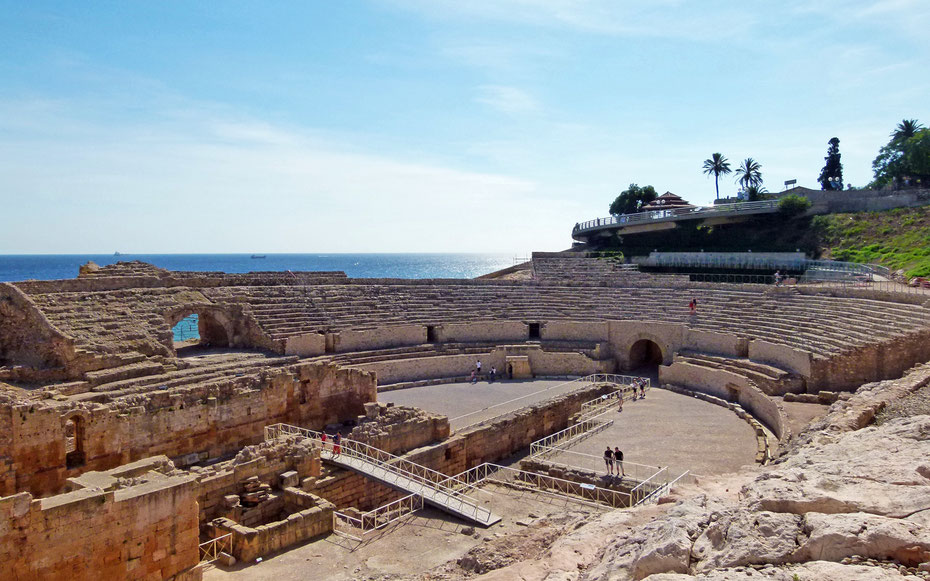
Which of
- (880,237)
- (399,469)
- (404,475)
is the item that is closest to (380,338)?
(404,475)

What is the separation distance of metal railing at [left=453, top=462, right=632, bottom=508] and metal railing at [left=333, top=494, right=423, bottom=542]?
152 cm

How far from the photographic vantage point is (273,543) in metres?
13.9

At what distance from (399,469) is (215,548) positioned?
499 centimetres

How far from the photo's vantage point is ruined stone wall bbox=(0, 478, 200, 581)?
10898 mm

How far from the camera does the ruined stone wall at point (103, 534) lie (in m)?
10.9

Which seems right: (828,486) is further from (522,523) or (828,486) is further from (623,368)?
(623,368)

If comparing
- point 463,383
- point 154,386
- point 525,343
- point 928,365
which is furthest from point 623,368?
point 154,386

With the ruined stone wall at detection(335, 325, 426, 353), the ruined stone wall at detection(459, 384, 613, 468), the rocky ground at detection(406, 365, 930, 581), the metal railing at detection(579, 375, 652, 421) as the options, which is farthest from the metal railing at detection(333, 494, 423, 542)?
the ruined stone wall at detection(335, 325, 426, 353)

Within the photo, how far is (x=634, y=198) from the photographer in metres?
64.1

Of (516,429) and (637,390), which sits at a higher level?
(637,390)

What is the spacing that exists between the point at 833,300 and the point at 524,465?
1675 cm

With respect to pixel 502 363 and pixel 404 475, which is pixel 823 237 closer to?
pixel 502 363

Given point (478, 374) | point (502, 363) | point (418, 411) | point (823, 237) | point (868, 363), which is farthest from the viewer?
point (823, 237)

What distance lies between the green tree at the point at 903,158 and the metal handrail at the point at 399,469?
49.7 m
